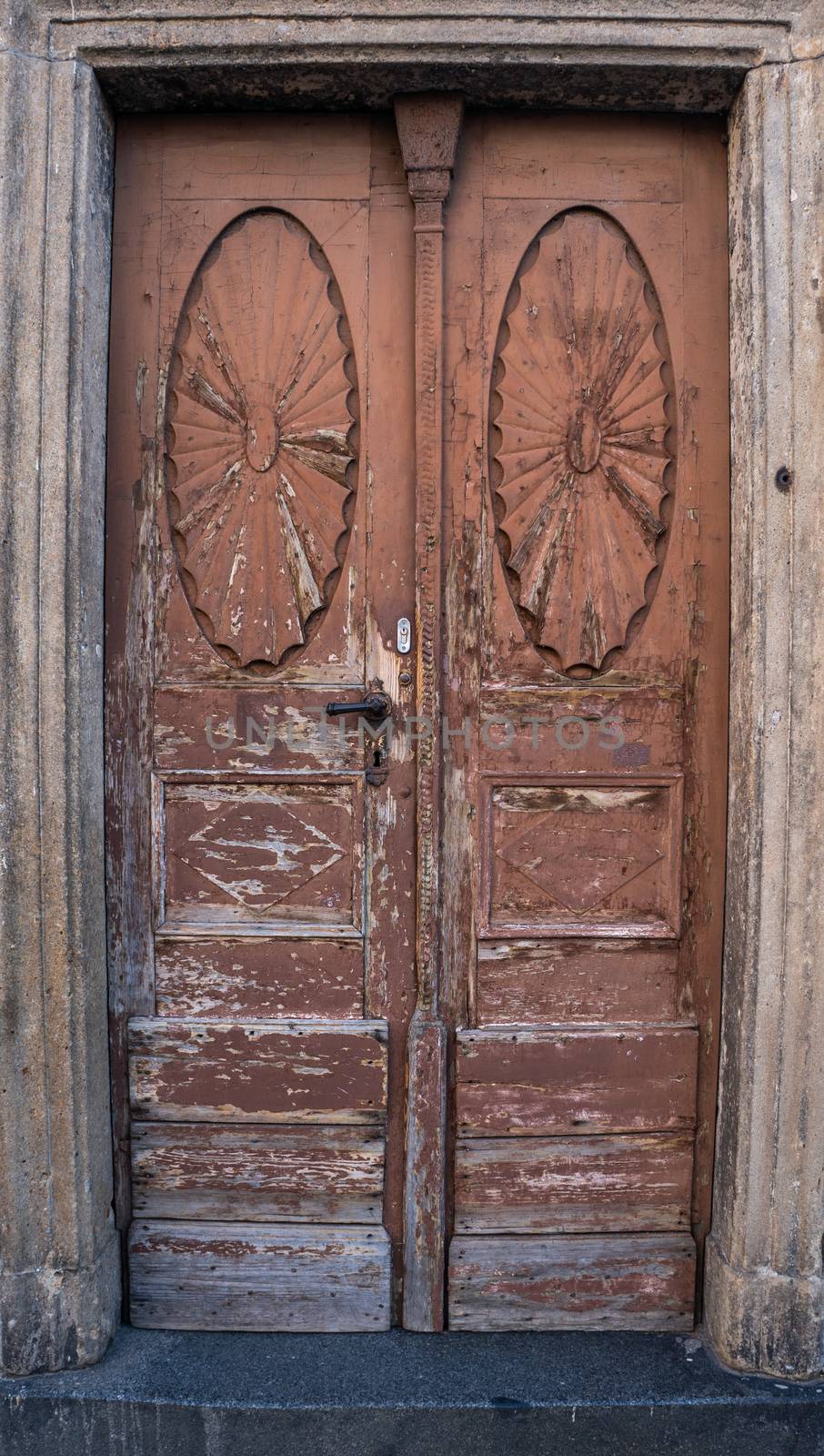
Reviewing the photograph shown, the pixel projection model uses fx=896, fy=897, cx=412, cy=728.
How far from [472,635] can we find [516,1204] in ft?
4.78

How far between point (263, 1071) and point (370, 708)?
964 millimetres

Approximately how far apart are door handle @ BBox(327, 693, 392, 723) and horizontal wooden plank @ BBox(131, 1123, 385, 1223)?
41.5 inches

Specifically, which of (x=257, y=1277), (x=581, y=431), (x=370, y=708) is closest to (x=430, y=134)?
(x=581, y=431)

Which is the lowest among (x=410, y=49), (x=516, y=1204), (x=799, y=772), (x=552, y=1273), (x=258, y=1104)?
(x=552, y=1273)

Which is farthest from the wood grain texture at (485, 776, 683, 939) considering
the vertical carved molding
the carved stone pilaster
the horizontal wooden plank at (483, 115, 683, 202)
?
the horizontal wooden plank at (483, 115, 683, 202)

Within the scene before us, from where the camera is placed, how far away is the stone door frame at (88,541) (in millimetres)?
2064

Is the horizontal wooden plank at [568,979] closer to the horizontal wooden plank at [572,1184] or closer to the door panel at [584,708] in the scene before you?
the door panel at [584,708]

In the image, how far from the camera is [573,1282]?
89.6 inches

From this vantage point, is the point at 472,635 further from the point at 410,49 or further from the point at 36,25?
the point at 36,25

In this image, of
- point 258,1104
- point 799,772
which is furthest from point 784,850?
point 258,1104

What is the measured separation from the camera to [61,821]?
2.11 metres

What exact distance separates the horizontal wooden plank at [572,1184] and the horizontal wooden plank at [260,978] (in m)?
0.50

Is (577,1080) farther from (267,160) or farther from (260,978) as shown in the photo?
(267,160)

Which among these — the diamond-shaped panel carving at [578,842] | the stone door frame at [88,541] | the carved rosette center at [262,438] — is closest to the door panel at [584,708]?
the diamond-shaped panel carving at [578,842]
